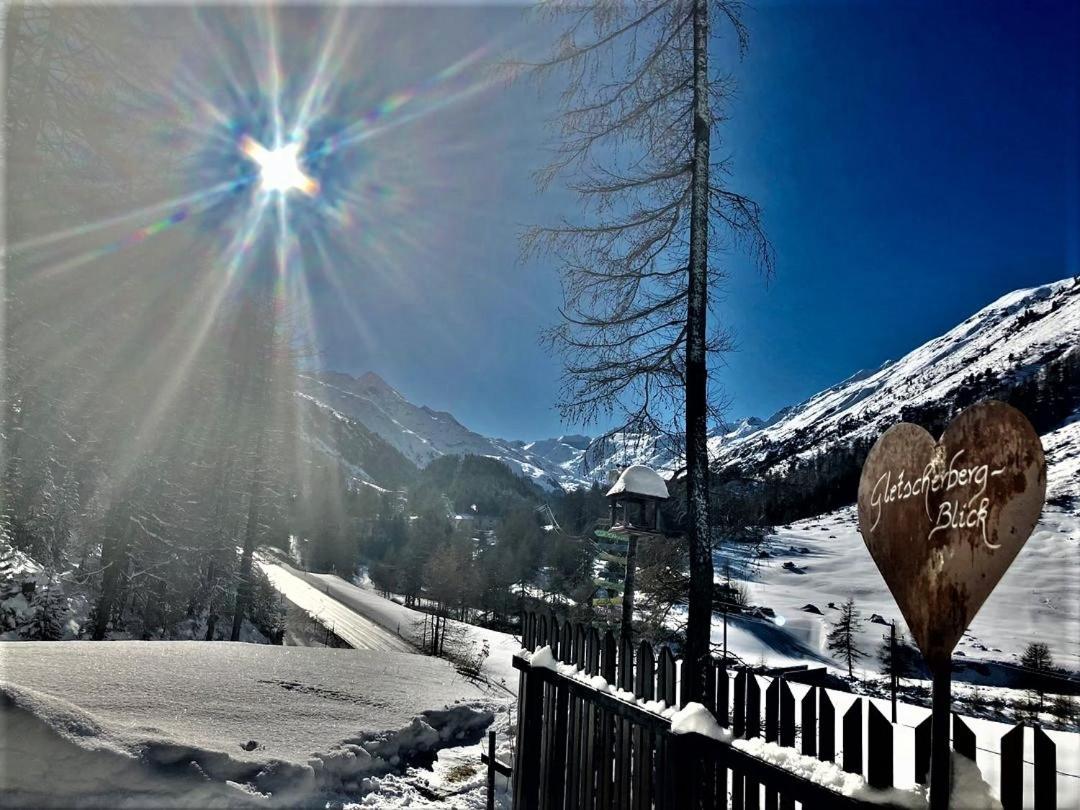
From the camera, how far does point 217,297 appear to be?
2311 centimetres

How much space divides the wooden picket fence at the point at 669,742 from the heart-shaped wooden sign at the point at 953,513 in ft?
1.36

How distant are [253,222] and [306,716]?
19812mm

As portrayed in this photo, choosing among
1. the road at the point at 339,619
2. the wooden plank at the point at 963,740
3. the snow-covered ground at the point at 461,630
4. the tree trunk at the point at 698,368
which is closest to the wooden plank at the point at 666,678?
the wooden plank at the point at 963,740

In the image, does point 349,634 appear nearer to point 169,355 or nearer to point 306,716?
point 169,355

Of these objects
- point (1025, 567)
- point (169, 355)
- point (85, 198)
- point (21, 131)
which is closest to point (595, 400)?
point (21, 131)

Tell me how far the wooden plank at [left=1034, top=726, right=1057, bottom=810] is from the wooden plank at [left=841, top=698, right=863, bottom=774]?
1.67ft

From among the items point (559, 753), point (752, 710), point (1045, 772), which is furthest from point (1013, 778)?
point (559, 753)

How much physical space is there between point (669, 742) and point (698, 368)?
4.31 metres

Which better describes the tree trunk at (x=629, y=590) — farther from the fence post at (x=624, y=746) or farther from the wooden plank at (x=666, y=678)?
the wooden plank at (x=666, y=678)

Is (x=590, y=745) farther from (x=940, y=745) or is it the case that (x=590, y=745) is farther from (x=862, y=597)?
(x=862, y=597)

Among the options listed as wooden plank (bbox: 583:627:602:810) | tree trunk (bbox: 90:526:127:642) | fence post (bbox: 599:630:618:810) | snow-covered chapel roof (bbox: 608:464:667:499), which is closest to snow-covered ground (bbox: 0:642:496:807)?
wooden plank (bbox: 583:627:602:810)

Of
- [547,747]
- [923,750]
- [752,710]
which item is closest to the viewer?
[923,750]

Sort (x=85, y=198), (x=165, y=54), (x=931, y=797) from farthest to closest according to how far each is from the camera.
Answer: (x=85, y=198), (x=165, y=54), (x=931, y=797)

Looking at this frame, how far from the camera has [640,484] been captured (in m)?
12.0
